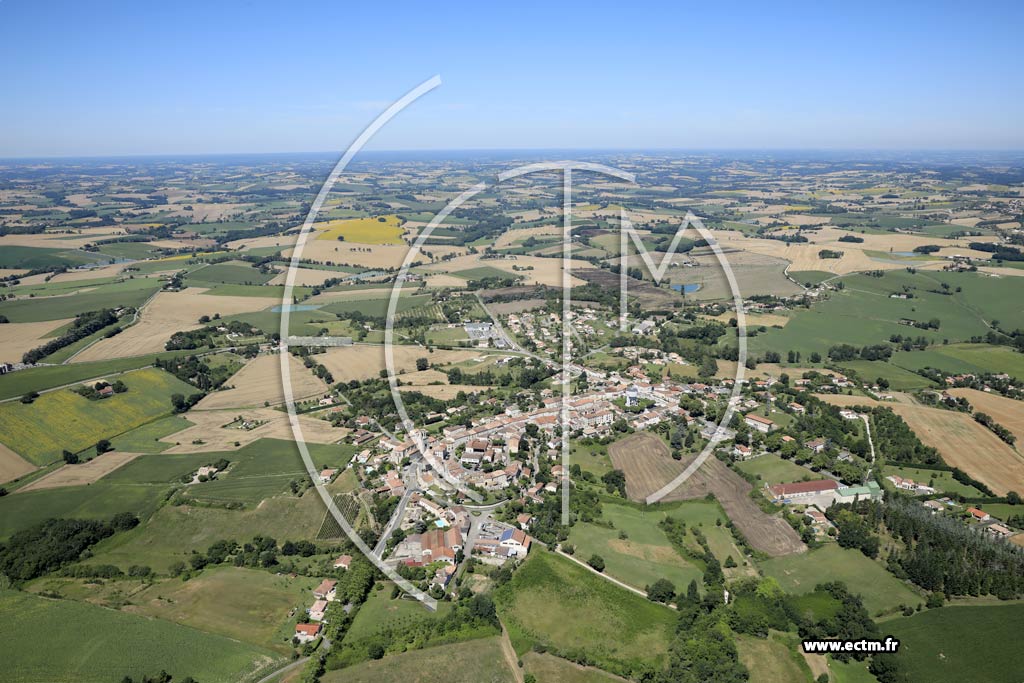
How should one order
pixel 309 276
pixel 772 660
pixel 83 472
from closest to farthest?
pixel 772 660
pixel 83 472
pixel 309 276

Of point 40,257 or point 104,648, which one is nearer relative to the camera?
point 104,648

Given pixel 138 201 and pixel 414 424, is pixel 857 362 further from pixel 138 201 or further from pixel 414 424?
pixel 138 201

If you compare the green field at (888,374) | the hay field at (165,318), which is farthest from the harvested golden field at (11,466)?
the green field at (888,374)

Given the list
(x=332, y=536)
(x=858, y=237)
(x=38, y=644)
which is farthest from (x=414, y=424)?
(x=858, y=237)

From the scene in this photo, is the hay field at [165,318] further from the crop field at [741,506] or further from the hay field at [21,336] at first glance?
the crop field at [741,506]

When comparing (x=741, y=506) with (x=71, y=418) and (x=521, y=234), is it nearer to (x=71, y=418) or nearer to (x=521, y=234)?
(x=71, y=418)

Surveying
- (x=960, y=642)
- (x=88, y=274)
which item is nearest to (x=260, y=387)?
(x=960, y=642)
